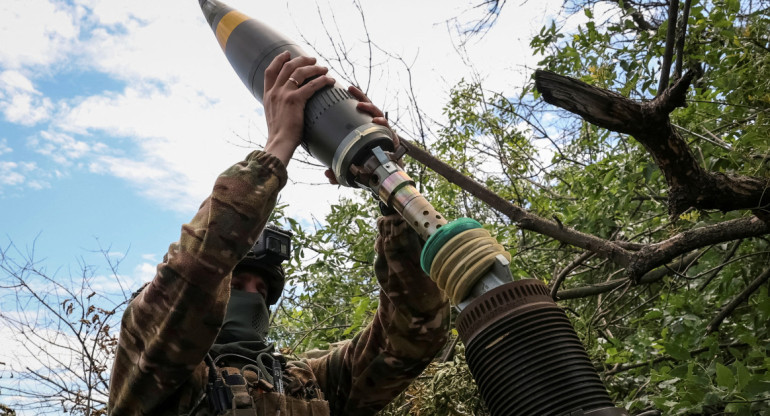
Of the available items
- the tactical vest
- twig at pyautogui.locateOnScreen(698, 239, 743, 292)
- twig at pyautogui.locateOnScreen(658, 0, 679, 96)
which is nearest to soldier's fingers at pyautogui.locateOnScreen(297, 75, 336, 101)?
the tactical vest

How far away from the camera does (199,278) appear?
6.56 feet

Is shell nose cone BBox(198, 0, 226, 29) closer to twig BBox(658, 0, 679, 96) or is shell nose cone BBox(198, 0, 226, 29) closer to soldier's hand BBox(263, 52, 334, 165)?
soldier's hand BBox(263, 52, 334, 165)

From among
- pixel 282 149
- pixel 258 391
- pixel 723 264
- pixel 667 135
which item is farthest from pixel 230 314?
pixel 723 264

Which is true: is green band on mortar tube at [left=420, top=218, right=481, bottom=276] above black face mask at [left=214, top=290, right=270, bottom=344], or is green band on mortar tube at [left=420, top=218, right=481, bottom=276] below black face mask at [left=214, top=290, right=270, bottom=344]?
below

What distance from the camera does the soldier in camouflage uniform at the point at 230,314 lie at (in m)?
2.01

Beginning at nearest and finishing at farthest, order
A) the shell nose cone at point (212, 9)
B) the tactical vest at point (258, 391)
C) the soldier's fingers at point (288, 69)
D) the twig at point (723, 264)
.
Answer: the soldier's fingers at point (288, 69) < the tactical vest at point (258, 391) < the shell nose cone at point (212, 9) < the twig at point (723, 264)

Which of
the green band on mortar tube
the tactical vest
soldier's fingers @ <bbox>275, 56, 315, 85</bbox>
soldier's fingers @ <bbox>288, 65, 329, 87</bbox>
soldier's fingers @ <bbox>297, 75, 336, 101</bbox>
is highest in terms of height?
soldier's fingers @ <bbox>275, 56, 315, 85</bbox>

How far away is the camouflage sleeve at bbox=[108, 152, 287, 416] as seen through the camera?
1.99 meters

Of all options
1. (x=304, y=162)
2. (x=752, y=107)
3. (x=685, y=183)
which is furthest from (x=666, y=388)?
(x=304, y=162)

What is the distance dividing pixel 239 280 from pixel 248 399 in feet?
2.18

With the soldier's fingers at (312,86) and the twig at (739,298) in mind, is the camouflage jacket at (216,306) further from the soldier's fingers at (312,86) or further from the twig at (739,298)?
the twig at (739,298)

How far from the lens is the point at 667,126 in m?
2.13

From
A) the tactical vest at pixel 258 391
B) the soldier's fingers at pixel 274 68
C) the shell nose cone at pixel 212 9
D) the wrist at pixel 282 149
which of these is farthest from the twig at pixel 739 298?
the shell nose cone at pixel 212 9

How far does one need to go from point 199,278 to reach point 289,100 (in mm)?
592
